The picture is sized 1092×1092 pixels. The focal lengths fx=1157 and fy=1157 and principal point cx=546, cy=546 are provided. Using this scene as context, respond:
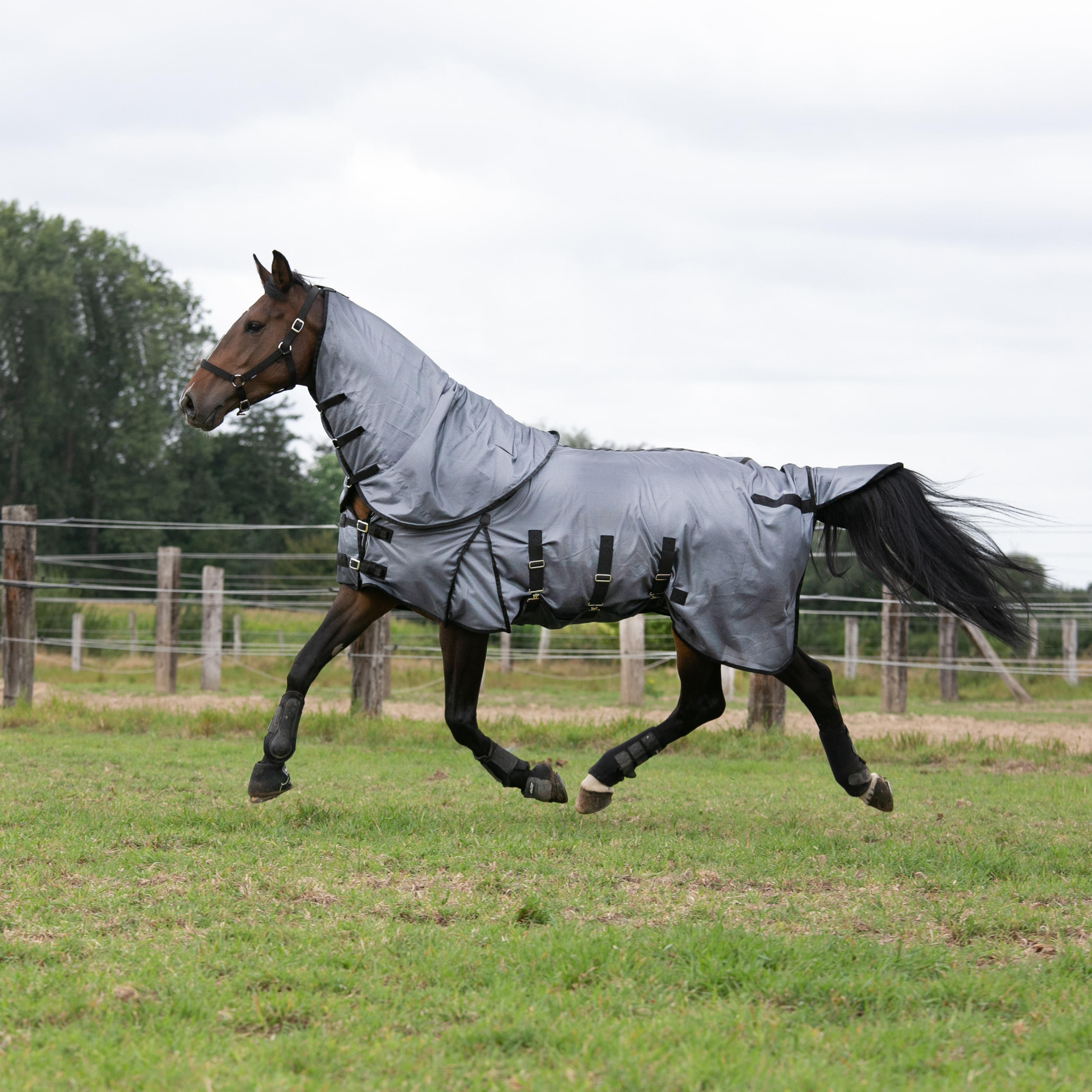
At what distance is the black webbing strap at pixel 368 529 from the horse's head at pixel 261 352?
655 millimetres

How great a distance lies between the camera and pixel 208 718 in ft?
28.6

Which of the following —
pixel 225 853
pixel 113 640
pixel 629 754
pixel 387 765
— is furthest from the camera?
pixel 113 640

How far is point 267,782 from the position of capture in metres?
4.81

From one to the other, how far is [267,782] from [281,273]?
7.04 ft

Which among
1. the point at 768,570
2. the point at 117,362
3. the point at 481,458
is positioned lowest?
the point at 768,570

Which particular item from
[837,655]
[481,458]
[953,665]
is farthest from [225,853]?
[837,655]

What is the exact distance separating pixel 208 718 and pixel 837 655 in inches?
588

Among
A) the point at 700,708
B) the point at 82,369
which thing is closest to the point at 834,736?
the point at 700,708

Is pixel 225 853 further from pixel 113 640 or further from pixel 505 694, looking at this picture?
pixel 113 640

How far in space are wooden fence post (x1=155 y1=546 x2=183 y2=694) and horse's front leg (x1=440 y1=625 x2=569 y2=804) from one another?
9330 millimetres

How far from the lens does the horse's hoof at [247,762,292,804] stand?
4809 millimetres

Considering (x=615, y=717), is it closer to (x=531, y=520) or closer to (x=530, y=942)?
(x=531, y=520)

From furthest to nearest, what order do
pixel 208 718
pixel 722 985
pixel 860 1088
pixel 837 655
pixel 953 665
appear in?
1. pixel 837 655
2. pixel 953 665
3. pixel 208 718
4. pixel 722 985
5. pixel 860 1088

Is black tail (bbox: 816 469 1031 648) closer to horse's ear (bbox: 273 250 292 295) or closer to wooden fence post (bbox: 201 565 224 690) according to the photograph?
horse's ear (bbox: 273 250 292 295)
